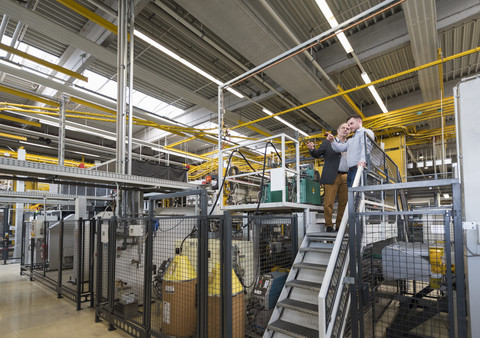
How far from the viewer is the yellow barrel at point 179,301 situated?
402 centimetres

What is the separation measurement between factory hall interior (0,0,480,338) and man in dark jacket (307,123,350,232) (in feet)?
0.11

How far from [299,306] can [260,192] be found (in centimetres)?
180

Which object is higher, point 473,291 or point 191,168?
point 191,168

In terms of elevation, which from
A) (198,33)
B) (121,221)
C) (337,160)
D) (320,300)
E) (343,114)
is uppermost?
(198,33)

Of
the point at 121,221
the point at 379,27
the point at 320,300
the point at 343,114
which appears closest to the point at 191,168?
the point at 343,114

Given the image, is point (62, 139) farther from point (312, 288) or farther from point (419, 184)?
point (419, 184)

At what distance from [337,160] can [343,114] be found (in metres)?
5.07

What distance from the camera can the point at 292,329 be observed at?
11.5 ft

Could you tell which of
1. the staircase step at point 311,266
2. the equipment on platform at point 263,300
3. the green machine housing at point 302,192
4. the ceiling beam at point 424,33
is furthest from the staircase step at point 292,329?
the ceiling beam at point 424,33

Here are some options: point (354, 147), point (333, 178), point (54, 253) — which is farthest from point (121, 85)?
point (54, 253)

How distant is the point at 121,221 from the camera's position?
5285 millimetres

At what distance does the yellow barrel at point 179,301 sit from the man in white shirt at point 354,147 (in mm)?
2887

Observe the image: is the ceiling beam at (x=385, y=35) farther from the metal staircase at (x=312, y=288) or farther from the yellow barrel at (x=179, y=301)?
the yellow barrel at (x=179, y=301)

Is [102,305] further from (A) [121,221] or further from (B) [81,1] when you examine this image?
(B) [81,1]
